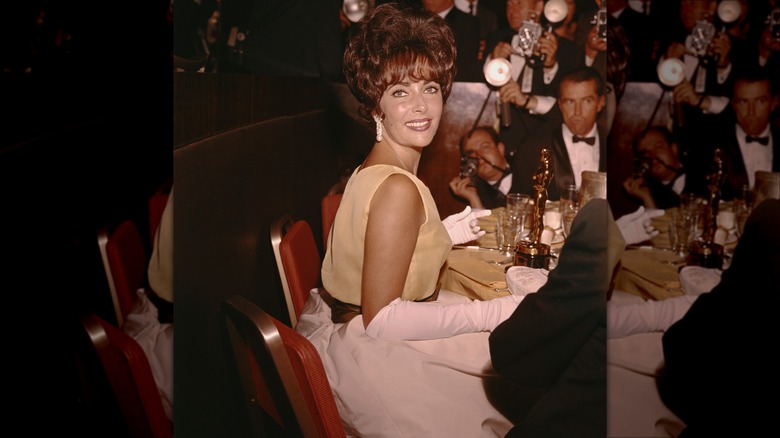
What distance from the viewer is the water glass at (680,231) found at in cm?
256

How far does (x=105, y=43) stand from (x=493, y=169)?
1.70 metres

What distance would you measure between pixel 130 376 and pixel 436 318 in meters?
0.96

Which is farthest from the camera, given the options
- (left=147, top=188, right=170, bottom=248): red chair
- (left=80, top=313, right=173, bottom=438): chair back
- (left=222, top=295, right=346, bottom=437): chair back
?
(left=147, top=188, right=170, bottom=248): red chair

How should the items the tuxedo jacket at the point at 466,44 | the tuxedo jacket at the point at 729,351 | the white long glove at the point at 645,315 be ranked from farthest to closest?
the white long glove at the point at 645,315 → the tuxedo jacket at the point at 729,351 → the tuxedo jacket at the point at 466,44

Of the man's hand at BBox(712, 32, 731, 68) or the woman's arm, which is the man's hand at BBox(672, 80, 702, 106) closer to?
the man's hand at BBox(712, 32, 731, 68)

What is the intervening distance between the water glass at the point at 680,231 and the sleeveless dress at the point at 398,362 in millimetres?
1334

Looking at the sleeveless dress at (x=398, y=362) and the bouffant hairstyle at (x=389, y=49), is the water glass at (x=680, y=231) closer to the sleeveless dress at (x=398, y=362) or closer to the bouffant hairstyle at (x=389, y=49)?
the sleeveless dress at (x=398, y=362)

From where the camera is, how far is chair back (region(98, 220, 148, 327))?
232 centimetres

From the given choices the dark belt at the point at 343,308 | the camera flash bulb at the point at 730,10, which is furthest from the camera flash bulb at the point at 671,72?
the dark belt at the point at 343,308

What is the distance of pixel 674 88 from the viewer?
277cm

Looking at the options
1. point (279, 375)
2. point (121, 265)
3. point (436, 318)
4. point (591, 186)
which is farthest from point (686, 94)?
point (121, 265)

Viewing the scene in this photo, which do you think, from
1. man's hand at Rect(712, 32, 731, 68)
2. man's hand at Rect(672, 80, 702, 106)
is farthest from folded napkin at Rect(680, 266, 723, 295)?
man's hand at Rect(712, 32, 731, 68)

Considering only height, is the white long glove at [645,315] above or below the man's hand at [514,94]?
below

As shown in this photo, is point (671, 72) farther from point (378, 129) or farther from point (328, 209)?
point (328, 209)
